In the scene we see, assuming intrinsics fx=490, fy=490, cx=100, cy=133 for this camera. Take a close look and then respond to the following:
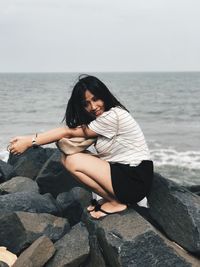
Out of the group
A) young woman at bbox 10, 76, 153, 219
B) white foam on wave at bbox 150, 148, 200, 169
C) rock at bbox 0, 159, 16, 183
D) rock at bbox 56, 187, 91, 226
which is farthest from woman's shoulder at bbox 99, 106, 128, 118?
white foam on wave at bbox 150, 148, 200, 169

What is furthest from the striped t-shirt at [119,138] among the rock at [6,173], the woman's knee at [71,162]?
the rock at [6,173]

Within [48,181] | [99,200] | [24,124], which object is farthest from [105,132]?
[24,124]

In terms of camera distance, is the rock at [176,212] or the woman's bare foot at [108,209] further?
the woman's bare foot at [108,209]

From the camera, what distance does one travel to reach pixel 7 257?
511cm

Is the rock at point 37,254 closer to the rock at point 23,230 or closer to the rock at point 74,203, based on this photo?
the rock at point 23,230

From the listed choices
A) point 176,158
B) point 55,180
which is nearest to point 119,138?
point 55,180

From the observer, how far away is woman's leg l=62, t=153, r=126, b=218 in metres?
5.09

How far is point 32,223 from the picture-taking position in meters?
5.51

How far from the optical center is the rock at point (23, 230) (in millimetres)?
5336

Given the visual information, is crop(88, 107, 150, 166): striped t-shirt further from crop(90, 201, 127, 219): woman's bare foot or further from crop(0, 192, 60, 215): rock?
crop(0, 192, 60, 215): rock

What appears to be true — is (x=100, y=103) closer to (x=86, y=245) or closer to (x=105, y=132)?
(x=105, y=132)

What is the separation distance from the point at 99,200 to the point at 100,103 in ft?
3.72

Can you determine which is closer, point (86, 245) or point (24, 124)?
point (86, 245)

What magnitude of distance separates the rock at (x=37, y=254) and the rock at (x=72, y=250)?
0.09 metres
